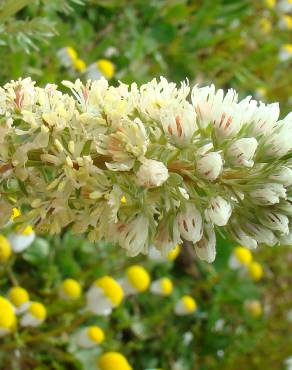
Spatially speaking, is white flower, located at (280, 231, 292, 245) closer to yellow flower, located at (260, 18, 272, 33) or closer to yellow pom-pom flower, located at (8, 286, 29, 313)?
yellow pom-pom flower, located at (8, 286, 29, 313)

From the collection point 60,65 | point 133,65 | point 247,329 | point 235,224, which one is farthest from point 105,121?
point 247,329

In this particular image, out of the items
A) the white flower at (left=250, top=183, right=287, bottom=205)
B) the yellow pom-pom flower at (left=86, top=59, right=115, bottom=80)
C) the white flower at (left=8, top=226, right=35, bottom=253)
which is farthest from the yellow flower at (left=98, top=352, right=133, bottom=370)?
the white flower at (left=250, top=183, right=287, bottom=205)

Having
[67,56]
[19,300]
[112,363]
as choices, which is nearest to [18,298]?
[19,300]

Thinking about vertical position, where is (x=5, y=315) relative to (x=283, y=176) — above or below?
below

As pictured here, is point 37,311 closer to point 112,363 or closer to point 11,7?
point 112,363

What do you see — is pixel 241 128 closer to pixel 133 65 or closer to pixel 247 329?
pixel 133 65
